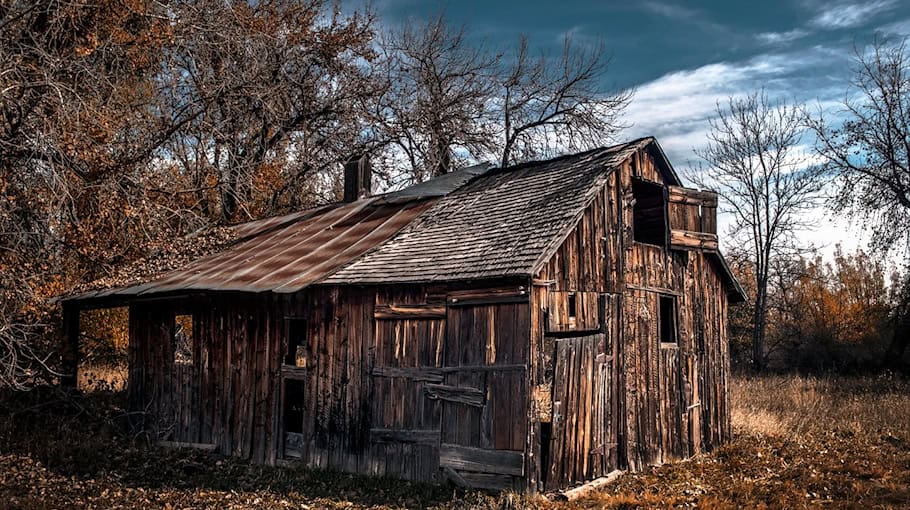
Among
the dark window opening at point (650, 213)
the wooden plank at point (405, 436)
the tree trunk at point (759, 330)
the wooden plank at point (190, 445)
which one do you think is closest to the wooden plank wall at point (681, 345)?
the dark window opening at point (650, 213)

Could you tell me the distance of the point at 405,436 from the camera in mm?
10938

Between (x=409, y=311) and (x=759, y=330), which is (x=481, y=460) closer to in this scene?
(x=409, y=311)

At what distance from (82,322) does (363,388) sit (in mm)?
13337

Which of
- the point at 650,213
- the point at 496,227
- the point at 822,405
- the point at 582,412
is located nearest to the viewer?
the point at 582,412

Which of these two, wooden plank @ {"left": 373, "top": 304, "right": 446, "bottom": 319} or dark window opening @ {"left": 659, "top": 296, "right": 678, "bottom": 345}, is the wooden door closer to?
dark window opening @ {"left": 659, "top": 296, "right": 678, "bottom": 345}

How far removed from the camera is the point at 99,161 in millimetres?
14570

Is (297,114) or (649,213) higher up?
(297,114)

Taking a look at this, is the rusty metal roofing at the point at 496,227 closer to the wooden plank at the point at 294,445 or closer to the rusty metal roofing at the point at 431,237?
the rusty metal roofing at the point at 431,237

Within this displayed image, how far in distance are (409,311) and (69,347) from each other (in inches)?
349

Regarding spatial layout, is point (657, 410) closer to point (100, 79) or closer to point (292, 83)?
point (100, 79)

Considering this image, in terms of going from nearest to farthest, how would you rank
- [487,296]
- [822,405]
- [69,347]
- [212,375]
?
[487,296]
[212,375]
[69,347]
[822,405]

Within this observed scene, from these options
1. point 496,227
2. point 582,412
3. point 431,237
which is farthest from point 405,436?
point 496,227

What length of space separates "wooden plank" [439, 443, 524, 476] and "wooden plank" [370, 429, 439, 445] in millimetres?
218

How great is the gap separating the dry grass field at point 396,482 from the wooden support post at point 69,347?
1.05 metres
